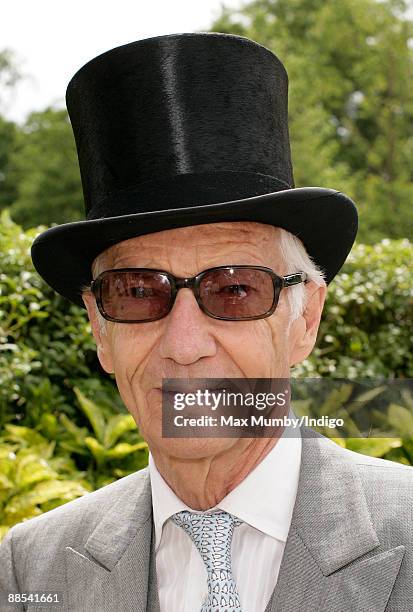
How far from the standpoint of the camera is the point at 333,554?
77.0 inches

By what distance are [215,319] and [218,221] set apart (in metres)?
0.25

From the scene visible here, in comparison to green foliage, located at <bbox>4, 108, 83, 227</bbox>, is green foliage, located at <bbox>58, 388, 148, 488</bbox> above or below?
below

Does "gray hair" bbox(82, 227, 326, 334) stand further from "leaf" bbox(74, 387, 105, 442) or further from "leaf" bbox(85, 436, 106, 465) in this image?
"leaf" bbox(74, 387, 105, 442)

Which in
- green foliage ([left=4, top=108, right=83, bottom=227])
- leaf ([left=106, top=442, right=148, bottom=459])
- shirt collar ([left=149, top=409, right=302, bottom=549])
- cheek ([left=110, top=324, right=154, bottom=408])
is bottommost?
leaf ([left=106, top=442, right=148, bottom=459])

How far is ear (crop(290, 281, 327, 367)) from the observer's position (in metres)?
2.21

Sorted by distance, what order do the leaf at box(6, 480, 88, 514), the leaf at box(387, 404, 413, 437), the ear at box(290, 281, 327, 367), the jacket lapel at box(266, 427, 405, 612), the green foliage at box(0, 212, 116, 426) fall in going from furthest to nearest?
the green foliage at box(0, 212, 116, 426) < the leaf at box(6, 480, 88, 514) < the leaf at box(387, 404, 413, 437) < the ear at box(290, 281, 327, 367) < the jacket lapel at box(266, 427, 405, 612)

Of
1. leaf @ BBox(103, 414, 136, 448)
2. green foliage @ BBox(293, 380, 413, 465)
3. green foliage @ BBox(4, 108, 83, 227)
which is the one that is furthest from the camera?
green foliage @ BBox(4, 108, 83, 227)

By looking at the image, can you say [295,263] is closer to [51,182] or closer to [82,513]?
[82,513]

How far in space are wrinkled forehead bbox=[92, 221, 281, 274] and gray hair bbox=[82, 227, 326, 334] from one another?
1.7 inches

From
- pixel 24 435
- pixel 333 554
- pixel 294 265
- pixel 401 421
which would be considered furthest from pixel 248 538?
pixel 24 435

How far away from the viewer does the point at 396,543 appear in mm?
1948

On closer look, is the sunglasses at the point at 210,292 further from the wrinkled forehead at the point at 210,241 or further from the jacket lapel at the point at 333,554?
the jacket lapel at the point at 333,554

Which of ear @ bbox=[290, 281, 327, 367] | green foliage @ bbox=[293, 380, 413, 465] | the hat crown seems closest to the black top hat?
the hat crown

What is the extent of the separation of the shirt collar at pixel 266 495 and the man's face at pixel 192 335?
6.1 inches
